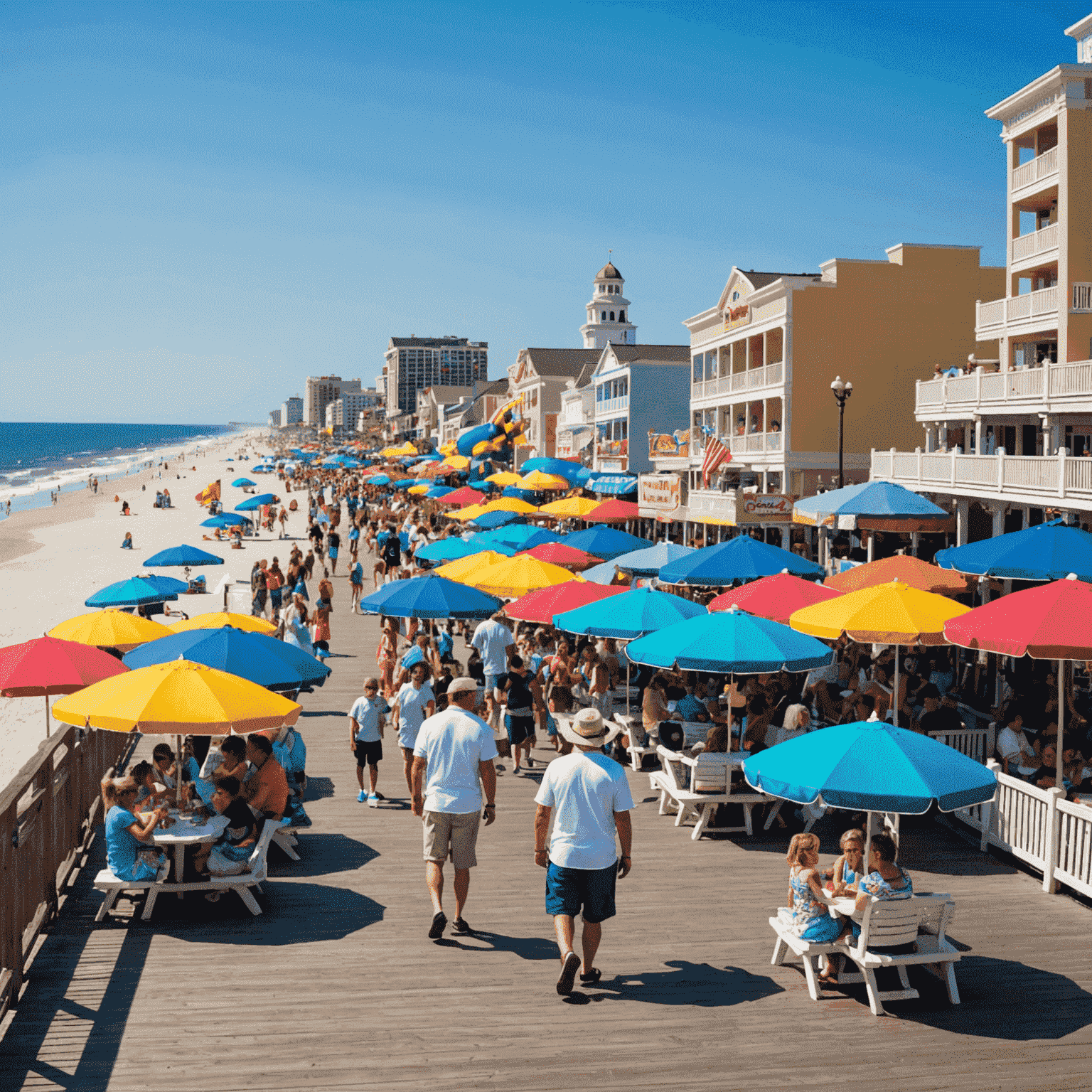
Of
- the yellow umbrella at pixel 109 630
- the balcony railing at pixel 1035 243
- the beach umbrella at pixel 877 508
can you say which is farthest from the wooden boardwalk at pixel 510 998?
the balcony railing at pixel 1035 243

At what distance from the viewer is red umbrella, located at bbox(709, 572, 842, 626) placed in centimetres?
1293

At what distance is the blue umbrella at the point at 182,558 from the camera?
1986 cm

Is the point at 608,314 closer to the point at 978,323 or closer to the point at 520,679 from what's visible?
the point at 978,323

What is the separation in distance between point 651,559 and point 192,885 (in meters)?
9.58

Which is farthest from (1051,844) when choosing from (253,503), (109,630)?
(253,503)

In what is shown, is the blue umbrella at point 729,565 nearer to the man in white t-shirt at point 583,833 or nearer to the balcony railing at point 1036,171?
the man in white t-shirt at point 583,833

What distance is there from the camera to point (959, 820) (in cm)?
1077

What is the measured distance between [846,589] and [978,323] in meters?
16.5

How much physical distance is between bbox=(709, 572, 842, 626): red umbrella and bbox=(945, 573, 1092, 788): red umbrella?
3.09 m

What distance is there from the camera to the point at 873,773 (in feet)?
22.5

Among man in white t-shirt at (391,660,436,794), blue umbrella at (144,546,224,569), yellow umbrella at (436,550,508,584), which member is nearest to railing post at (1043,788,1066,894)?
man in white t-shirt at (391,660,436,794)

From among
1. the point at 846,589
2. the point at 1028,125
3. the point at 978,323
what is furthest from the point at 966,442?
the point at 846,589

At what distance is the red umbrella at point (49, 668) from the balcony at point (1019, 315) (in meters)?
22.3

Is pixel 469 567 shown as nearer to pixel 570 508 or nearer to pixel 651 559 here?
pixel 651 559
